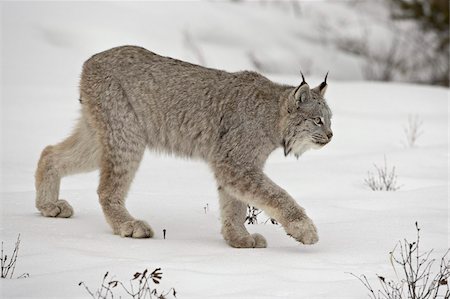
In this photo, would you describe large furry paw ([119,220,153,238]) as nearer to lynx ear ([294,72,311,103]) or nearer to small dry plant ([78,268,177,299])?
small dry plant ([78,268,177,299])

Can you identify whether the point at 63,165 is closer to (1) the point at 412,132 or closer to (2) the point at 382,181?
(2) the point at 382,181

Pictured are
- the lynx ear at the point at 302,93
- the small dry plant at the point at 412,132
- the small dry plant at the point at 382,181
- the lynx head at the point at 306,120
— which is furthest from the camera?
the small dry plant at the point at 412,132

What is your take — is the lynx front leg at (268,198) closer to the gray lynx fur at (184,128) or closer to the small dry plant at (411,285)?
the gray lynx fur at (184,128)

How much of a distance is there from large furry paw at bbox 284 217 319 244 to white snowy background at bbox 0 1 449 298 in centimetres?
11

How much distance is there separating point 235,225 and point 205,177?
8.14ft

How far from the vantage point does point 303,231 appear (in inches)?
219

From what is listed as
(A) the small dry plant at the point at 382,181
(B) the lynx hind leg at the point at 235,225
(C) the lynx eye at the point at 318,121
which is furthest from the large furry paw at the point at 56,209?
(A) the small dry plant at the point at 382,181

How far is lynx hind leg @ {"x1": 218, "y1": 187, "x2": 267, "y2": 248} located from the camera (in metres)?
5.85

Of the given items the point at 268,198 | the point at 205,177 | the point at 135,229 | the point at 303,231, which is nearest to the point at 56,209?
the point at 135,229

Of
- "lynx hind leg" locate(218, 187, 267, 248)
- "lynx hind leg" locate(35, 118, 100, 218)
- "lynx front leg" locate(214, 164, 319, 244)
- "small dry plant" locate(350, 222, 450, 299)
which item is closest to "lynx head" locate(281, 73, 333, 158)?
"lynx front leg" locate(214, 164, 319, 244)

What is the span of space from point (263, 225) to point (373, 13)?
1508 cm

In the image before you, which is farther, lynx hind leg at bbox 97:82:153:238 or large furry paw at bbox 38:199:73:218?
large furry paw at bbox 38:199:73:218

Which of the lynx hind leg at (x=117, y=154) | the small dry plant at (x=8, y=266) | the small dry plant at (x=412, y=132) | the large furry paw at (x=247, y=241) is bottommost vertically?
the small dry plant at (x=8, y=266)

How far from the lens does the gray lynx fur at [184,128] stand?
5.97 metres
